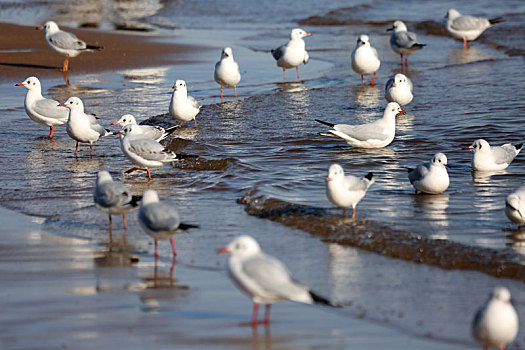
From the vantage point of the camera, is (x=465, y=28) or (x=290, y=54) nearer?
(x=290, y=54)

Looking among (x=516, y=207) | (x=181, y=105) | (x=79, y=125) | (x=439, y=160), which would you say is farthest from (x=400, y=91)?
(x=516, y=207)

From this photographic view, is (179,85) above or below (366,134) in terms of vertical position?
above

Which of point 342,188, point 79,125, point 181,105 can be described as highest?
point 181,105

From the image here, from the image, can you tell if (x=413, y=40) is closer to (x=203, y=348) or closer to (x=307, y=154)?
(x=307, y=154)

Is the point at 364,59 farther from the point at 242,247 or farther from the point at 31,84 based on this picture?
the point at 242,247

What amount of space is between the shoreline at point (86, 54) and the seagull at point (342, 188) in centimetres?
1020

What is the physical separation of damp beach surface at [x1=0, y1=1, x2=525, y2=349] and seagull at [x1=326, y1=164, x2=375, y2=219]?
23cm

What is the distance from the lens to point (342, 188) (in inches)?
268

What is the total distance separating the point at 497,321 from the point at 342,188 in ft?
9.19

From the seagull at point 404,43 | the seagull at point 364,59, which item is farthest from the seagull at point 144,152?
the seagull at point 404,43

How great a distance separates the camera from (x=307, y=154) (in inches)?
384

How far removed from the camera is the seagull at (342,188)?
678cm

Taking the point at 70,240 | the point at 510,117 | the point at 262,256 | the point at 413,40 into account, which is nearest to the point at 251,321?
the point at 262,256

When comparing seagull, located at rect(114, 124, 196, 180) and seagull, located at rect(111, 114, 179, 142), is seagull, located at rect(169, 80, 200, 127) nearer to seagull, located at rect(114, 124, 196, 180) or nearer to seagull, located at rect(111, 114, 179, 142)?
seagull, located at rect(111, 114, 179, 142)
